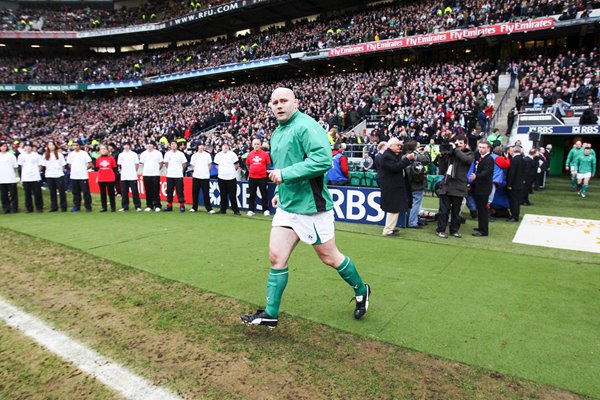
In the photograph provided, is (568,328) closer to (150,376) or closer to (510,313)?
(510,313)

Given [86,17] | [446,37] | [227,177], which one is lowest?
[227,177]

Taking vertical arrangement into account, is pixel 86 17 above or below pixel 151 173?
above

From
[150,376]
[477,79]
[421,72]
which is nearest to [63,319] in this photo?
[150,376]

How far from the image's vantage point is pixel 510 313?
12.5 feet

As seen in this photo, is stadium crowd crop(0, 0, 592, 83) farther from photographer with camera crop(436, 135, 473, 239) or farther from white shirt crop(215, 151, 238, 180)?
white shirt crop(215, 151, 238, 180)

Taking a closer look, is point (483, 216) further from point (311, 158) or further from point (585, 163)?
point (585, 163)

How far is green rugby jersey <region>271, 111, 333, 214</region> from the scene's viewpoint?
119 inches

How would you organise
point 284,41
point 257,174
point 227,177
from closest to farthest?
point 257,174 < point 227,177 < point 284,41

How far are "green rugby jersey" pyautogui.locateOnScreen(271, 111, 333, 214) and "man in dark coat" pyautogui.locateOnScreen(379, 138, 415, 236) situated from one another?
4.01m

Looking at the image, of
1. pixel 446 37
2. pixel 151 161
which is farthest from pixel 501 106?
pixel 151 161

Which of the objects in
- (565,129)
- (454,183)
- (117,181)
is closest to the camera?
(454,183)

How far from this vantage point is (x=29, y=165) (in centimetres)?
1019

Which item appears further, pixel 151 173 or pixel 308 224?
pixel 151 173

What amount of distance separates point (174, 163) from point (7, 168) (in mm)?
4396
